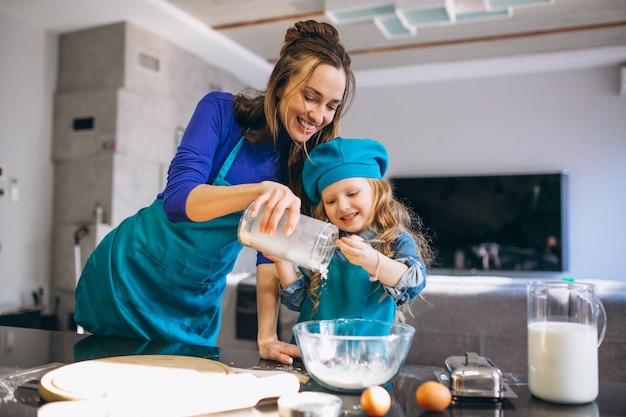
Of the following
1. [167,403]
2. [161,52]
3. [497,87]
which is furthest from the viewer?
[497,87]

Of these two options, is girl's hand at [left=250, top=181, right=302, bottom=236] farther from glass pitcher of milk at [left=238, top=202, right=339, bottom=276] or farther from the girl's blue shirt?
the girl's blue shirt

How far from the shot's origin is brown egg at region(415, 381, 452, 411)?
745 mm

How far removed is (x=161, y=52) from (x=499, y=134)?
11.5ft

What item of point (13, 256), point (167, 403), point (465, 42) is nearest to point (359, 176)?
point (167, 403)

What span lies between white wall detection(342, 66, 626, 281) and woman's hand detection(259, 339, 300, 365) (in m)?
5.25

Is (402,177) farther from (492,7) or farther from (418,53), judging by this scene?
(492,7)

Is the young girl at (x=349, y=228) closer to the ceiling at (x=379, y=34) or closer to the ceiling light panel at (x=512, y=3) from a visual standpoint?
the ceiling at (x=379, y=34)

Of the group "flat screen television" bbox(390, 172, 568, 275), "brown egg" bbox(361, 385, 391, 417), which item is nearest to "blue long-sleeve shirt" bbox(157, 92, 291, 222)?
"brown egg" bbox(361, 385, 391, 417)

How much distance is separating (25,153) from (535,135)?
4.77m

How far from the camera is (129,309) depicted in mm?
1329

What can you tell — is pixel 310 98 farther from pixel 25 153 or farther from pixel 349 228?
pixel 25 153

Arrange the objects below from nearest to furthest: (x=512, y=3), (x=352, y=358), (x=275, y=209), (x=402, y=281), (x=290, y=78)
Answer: (x=352, y=358)
(x=275, y=209)
(x=402, y=281)
(x=290, y=78)
(x=512, y=3)

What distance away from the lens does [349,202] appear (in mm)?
1315

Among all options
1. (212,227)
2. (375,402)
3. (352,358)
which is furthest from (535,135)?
(375,402)
